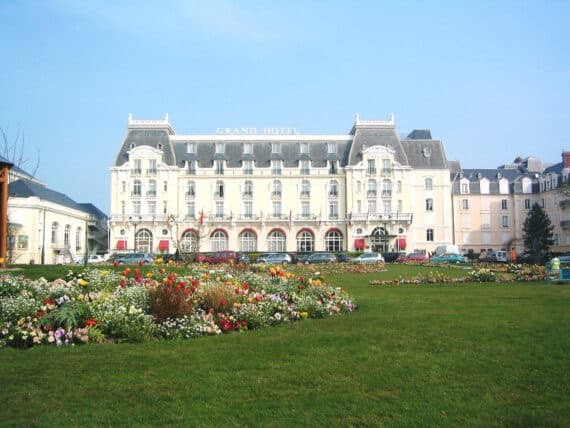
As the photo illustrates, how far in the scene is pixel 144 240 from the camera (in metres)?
59.1

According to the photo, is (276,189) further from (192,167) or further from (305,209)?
(192,167)

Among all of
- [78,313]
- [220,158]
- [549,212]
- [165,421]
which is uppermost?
[220,158]

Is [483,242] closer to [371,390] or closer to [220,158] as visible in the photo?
[220,158]

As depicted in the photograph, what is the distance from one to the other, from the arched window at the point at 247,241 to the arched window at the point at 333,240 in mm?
8344

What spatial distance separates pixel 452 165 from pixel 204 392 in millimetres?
69803

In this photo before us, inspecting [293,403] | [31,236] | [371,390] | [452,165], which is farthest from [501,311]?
[452,165]

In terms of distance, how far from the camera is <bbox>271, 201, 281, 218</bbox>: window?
61625mm

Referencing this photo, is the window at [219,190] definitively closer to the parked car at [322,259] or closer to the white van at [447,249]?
the parked car at [322,259]

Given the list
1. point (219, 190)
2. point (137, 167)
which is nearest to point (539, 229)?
point (219, 190)

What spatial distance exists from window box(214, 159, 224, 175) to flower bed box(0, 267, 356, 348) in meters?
49.4

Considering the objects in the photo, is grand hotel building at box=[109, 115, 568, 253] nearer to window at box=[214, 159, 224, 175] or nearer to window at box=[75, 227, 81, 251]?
window at box=[214, 159, 224, 175]

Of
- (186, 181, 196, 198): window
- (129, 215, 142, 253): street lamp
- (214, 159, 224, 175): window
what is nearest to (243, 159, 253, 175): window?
(214, 159, 224, 175): window

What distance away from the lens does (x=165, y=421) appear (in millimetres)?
4988

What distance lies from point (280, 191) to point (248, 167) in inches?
183
